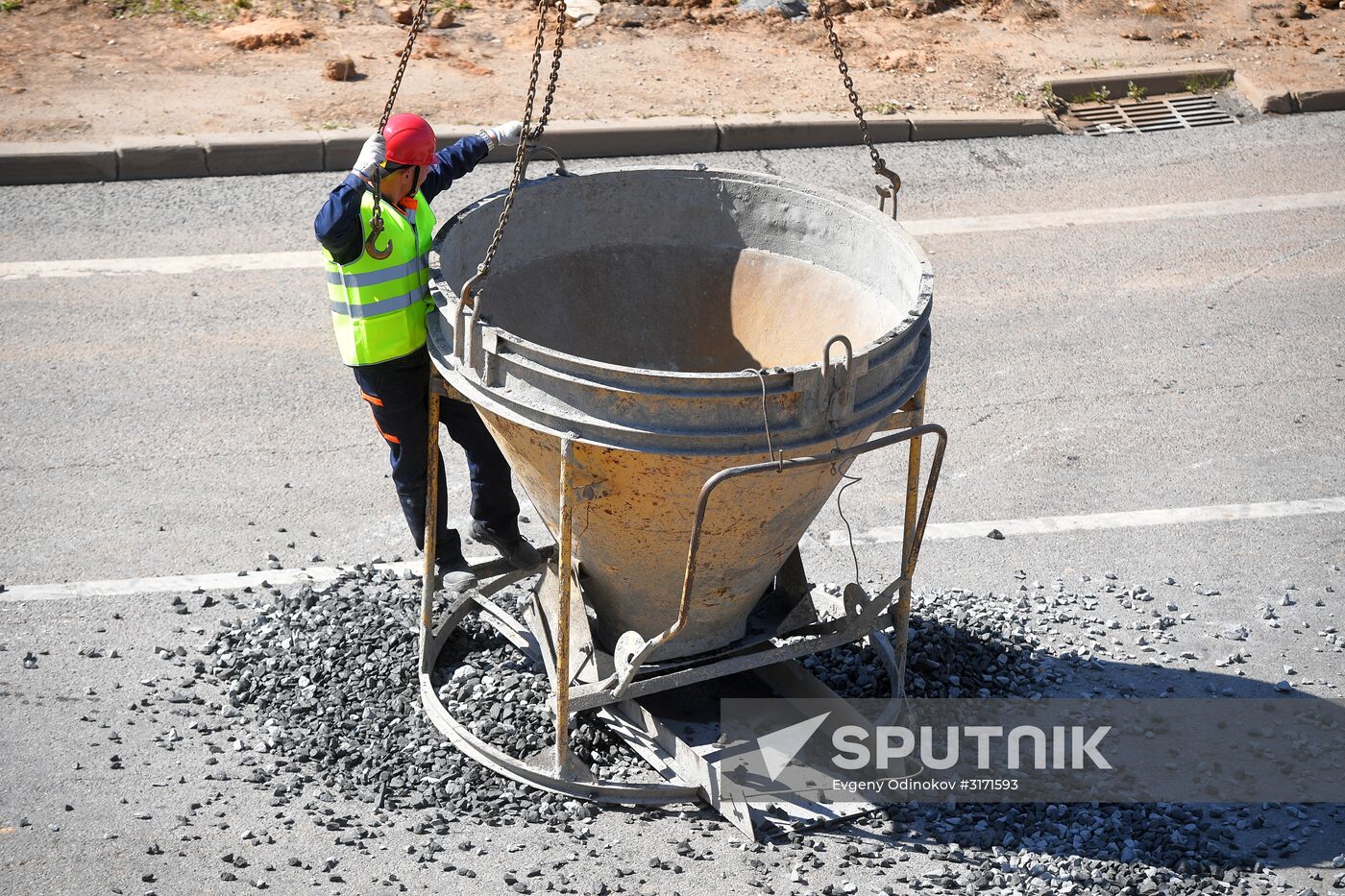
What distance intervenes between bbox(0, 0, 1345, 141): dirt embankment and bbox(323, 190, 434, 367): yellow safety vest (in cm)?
515

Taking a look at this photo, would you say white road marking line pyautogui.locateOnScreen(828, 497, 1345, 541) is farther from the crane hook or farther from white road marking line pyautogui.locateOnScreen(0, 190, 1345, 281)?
white road marking line pyautogui.locateOnScreen(0, 190, 1345, 281)

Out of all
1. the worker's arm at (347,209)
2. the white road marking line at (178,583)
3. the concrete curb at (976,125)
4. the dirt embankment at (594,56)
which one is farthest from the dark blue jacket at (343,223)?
the concrete curb at (976,125)

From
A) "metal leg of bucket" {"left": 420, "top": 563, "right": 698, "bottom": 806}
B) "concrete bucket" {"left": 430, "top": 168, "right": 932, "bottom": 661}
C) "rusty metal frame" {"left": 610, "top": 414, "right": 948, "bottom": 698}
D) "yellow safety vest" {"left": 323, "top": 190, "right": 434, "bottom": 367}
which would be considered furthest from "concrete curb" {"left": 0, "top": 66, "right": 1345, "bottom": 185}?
"rusty metal frame" {"left": 610, "top": 414, "right": 948, "bottom": 698}

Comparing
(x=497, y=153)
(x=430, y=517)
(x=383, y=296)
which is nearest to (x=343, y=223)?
(x=383, y=296)

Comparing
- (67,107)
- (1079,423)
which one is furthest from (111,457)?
(1079,423)

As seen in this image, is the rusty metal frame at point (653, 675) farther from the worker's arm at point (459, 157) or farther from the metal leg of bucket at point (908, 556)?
the worker's arm at point (459, 157)

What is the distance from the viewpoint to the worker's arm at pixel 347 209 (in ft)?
14.3

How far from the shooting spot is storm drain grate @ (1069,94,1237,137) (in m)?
10.2

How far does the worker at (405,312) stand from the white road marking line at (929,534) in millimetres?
430

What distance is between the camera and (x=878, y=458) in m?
6.75

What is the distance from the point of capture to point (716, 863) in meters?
4.46

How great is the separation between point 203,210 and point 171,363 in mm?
1814

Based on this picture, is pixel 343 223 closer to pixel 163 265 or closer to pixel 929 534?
pixel 929 534

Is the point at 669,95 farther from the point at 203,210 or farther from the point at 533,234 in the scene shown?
the point at 533,234
